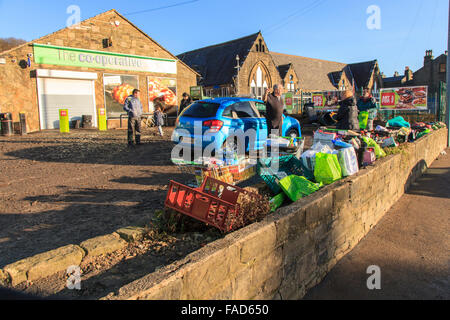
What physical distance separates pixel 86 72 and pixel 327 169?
18.5 m

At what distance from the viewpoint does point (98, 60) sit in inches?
782

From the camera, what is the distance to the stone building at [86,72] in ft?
55.9

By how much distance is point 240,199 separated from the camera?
359cm

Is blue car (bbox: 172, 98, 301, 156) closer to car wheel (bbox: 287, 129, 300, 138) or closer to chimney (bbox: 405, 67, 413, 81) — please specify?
car wheel (bbox: 287, 129, 300, 138)

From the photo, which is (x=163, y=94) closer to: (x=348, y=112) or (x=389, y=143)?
(x=348, y=112)

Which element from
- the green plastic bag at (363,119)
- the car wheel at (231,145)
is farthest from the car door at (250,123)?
the green plastic bag at (363,119)

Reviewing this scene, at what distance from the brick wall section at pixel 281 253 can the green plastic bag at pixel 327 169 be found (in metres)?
0.26

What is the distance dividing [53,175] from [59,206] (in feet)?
8.99

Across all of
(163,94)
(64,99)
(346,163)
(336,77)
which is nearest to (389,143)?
(346,163)

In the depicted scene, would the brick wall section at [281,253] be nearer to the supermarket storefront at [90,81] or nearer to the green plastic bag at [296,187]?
the green plastic bag at [296,187]

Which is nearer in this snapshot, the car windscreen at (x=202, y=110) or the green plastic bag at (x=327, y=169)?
the green plastic bag at (x=327, y=169)

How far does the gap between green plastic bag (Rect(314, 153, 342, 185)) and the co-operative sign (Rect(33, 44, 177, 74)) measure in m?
18.0
